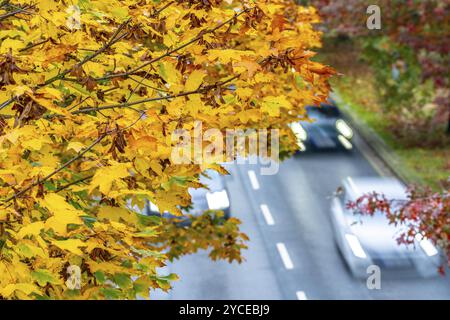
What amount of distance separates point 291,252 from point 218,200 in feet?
6.89

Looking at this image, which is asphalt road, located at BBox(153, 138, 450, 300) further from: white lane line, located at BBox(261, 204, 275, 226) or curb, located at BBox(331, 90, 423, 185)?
curb, located at BBox(331, 90, 423, 185)

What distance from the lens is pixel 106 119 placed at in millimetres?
5477

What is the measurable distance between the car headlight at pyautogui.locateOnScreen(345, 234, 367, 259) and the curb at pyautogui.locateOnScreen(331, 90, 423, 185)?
14.9 feet

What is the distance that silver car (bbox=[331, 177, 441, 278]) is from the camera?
17.2m

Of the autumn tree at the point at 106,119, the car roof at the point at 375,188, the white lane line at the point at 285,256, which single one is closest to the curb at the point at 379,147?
the car roof at the point at 375,188

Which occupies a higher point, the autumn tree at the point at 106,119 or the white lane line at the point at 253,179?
the white lane line at the point at 253,179

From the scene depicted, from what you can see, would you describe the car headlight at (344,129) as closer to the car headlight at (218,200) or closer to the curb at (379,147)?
the curb at (379,147)

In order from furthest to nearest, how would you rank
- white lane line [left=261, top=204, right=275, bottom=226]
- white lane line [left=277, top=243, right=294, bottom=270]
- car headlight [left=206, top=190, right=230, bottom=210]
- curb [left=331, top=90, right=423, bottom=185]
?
1. curb [left=331, top=90, right=423, bottom=185]
2. white lane line [left=261, top=204, right=275, bottom=226]
3. car headlight [left=206, top=190, right=230, bottom=210]
4. white lane line [left=277, top=243, right=294, bottom=270]

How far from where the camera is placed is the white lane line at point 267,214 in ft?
68.7

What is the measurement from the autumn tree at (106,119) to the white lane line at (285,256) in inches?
497

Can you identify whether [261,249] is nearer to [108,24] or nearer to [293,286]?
[293,286]

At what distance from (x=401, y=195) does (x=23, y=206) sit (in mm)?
13795

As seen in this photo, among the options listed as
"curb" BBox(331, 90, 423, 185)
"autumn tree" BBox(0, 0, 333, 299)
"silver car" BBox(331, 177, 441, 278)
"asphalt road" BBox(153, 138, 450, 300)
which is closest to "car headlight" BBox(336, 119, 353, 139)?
"curb" BBox(331, 90, 423, 185)
